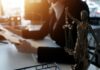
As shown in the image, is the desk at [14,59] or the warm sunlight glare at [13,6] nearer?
the desk at [14,59]

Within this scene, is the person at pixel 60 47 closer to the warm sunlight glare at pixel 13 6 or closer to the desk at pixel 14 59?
the desk at pixel 14 59

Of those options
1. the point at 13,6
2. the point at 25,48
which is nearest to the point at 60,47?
the point at 25,48

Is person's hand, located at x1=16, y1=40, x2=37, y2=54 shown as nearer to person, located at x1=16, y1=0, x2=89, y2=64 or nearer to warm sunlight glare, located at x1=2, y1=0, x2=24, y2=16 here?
person, located at x1=16, y1=0, x2=89, y2=64

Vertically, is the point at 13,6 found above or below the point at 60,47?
above

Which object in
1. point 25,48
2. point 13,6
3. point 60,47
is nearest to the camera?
point 60,47

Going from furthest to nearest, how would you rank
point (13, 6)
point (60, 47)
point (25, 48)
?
point (13, 6) → point (25, 48) → point (60, 47)

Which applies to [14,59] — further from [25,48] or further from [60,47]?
[60,47]

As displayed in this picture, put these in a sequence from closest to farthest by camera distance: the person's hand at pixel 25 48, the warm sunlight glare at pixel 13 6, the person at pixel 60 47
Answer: the person at pixel 60 47, the person's hand at pixel 25 48, the warm sunlight glare at pixel 13 6

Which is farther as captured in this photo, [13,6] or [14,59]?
[13,6]

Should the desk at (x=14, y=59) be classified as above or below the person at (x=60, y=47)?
below

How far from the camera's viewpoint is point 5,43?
1.45 meters

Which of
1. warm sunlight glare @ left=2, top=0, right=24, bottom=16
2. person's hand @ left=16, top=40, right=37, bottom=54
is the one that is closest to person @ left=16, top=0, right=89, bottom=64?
person's hand @ left=16, top=40, right=37, bottom=54

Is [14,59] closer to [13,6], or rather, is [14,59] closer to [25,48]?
[25,48]

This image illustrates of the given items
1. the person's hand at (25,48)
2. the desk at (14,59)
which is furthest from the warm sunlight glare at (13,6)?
the person's hand at (25,48)
